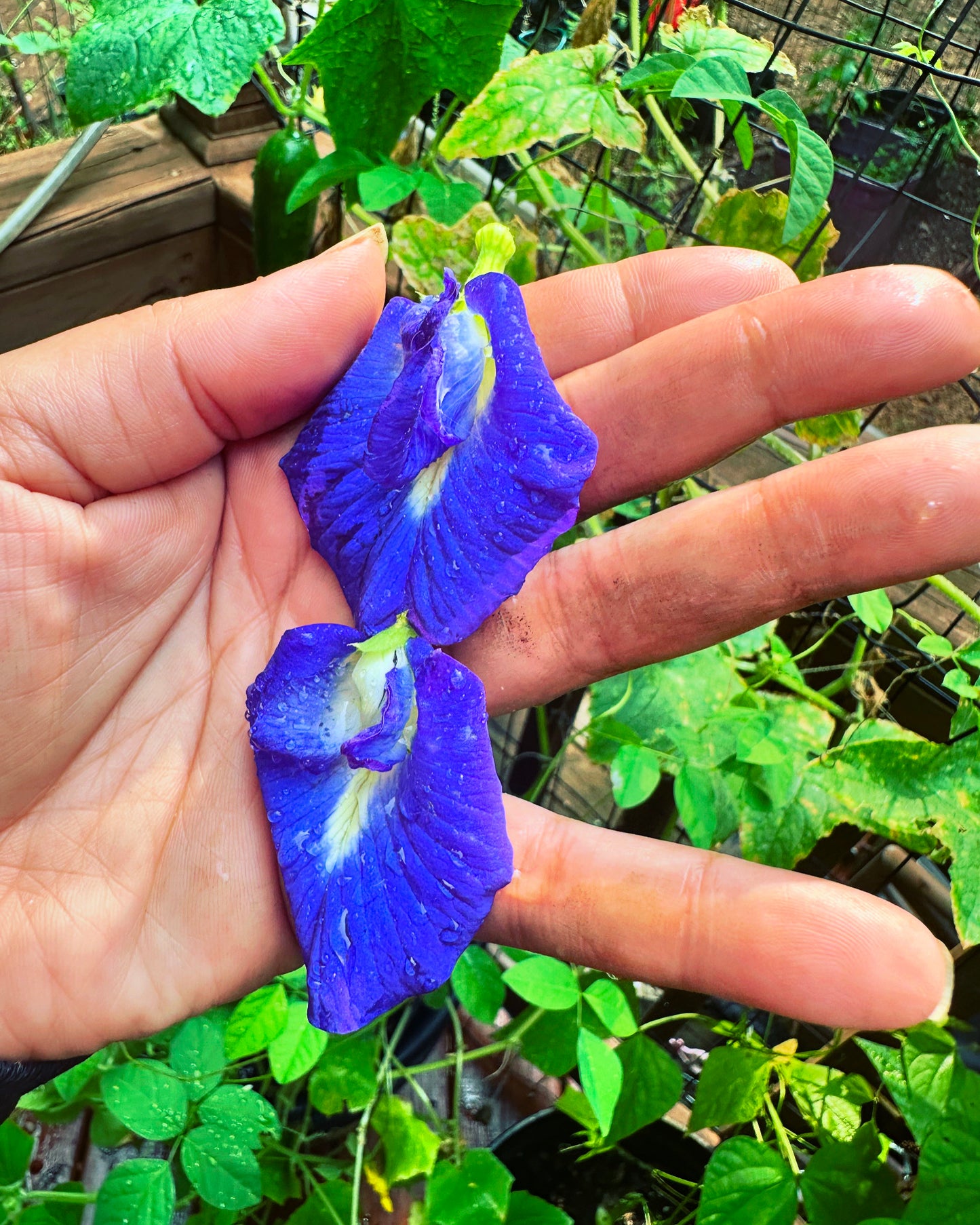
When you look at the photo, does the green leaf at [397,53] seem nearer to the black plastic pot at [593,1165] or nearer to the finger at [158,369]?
the finger at [158,369]

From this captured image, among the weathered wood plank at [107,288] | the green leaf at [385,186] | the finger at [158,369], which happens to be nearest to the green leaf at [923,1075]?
the finger at [158,369]

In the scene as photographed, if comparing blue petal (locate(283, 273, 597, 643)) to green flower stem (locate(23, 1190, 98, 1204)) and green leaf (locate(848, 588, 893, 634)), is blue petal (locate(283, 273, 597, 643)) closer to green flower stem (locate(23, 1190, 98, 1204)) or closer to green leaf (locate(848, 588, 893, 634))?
green leaf (locate(848, 588, 893, 634))

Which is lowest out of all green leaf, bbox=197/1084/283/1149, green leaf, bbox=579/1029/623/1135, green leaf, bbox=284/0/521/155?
green leaf, bbox=197/1084/283/1149

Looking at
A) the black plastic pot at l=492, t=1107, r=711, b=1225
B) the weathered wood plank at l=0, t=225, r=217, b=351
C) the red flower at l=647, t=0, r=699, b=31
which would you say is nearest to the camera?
the red flower at l=647, t=0, r=699, b=31

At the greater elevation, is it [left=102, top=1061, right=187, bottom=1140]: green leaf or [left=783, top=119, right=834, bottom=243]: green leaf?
[left=783, top=119, right=834, bottom=243]: green leaf

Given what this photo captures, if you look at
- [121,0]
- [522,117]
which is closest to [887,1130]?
[522,117]

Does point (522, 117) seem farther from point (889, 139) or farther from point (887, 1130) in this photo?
point (889, 139)

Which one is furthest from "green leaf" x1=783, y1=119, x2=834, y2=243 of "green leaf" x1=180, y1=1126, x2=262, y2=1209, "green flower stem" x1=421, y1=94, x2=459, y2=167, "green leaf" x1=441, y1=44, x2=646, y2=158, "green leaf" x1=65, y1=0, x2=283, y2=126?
"green leaf" x1=180, y1=1126, x2=262, y2=1209

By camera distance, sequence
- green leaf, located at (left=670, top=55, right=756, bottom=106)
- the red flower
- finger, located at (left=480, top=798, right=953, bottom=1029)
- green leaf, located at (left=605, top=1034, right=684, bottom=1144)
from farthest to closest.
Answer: the red flower < green leaf, located at (left=605, top=1034, right=684, bottom=1144) < green leaf, located at (left=670, top=55, right=756, bottom=106) < finger, located at (left=480, top=798, right=953, bottom=1029)
